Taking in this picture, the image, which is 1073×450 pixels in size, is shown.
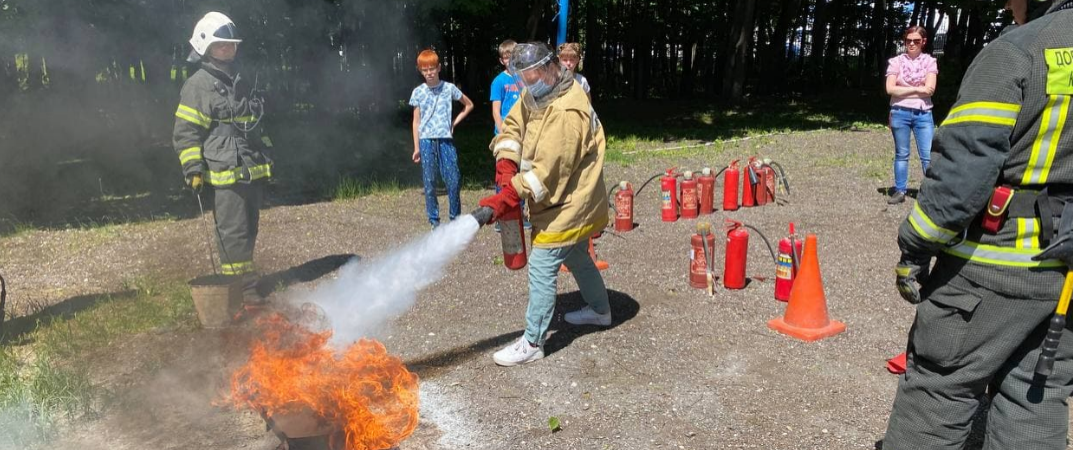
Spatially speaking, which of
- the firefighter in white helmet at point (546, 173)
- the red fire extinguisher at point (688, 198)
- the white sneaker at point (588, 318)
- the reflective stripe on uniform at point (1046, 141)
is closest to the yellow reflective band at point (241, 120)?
the firefighter in white helmet at point (546, 173)

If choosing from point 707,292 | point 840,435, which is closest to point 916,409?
point 840,435

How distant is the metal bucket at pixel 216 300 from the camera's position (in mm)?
5332

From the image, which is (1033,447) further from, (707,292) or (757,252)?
(757,252)

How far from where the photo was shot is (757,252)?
7.04 meters

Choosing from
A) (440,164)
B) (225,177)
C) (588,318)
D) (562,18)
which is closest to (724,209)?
(562,18)

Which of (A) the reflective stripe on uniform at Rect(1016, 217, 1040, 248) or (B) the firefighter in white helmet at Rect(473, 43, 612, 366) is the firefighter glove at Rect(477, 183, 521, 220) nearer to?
(B) the firefighter in white helmet at Rect(473, 43, 612, 366)

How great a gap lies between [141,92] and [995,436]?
15100 mm

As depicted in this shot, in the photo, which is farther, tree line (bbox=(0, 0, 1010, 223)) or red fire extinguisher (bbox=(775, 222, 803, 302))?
tree line (bbox=(0, 0, 1010, 223))

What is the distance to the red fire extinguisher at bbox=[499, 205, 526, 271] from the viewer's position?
4.32m

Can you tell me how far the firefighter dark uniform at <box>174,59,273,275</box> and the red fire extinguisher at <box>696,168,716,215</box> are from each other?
184 inches

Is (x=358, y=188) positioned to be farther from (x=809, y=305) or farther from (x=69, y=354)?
(x=809, y=305)

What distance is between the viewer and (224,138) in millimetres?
5512

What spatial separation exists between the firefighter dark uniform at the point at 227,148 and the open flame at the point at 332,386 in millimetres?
1485

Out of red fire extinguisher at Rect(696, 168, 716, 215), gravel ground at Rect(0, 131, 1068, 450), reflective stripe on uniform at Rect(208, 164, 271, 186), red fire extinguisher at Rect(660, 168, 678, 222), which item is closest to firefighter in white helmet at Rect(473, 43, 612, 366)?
gravel ground at Rect(0, 131, 1068, 450)
